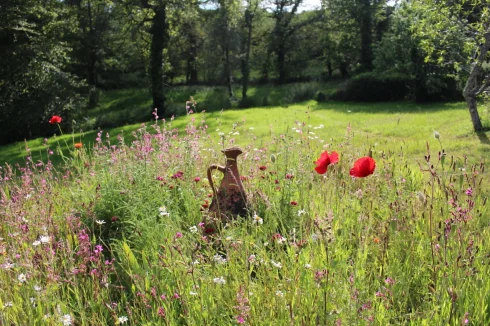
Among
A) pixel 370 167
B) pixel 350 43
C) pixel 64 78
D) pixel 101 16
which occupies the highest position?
pixel 101 16

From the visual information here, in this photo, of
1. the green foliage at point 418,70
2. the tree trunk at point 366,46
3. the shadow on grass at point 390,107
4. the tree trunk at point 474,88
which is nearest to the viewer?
the tree trunk at point 474,88

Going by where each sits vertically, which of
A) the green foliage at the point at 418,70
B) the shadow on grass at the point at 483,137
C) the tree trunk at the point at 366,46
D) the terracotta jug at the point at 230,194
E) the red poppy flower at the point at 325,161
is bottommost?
the shadow on grass at the point at 483,137

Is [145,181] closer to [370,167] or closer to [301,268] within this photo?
[301,268]

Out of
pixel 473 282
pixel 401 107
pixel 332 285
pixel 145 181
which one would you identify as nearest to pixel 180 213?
pixel 145 181

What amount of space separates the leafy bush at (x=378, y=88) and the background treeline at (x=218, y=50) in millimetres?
49

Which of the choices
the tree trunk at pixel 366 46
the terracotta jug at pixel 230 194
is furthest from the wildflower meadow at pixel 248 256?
the tree trunk at pixel 366 46

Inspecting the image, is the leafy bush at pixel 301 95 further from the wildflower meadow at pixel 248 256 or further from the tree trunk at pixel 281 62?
the wildflower meadow at pixel 248 256

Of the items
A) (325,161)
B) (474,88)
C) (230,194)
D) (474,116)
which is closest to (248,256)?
(325,161)

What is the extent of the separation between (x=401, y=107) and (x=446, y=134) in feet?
24.0

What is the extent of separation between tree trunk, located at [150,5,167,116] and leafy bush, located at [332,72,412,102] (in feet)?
30.0

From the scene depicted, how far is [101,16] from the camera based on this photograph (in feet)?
94.1

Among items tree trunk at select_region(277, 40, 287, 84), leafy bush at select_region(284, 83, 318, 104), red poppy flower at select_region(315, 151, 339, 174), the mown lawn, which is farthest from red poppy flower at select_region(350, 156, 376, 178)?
tree trunk at select_region(277, 40, 287, 84)

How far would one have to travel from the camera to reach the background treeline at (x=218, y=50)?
51.2 feet

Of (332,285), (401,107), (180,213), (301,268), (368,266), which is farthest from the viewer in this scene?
(401,107)
